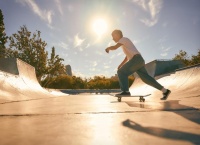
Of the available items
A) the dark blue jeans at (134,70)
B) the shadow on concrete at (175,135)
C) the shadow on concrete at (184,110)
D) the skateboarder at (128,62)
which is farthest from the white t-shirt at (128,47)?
the shadow on concrete at (175,135)

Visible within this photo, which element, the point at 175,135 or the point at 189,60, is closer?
the point at 175,135

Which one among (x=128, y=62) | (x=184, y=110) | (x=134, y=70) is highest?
(x=128, y=62)

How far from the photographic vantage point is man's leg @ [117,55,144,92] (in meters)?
5.02

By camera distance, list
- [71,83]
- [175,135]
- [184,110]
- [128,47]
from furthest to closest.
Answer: [71,83] → [128,47] → [184,110] → [175,135]

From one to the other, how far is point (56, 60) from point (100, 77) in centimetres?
1128

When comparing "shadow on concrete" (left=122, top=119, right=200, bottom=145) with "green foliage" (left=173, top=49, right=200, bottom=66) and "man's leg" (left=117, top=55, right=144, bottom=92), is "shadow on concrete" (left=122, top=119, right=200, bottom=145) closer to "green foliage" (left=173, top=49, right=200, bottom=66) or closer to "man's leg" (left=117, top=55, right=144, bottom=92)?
"man's leg" (left=117, top=55, right=144, bottom=92)

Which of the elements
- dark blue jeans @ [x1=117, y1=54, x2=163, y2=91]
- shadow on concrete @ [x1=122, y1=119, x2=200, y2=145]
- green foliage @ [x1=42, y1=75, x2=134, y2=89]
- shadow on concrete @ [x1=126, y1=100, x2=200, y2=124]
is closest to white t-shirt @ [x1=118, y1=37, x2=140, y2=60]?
dark blue jeans @ [x1=117, y1=54, x2=163, y2=91]

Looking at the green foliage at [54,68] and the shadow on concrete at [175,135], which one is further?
the green foliage at [54,68]

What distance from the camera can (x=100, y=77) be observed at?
4612 cm

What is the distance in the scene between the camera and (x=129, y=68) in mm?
5074

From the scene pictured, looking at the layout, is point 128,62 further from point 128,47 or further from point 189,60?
point 189,60

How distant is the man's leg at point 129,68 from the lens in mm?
5016

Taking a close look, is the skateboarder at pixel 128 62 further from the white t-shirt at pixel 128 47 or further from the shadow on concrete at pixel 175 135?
the shadow on concrete at pixel 175 135

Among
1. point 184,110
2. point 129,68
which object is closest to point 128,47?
point 129,68
